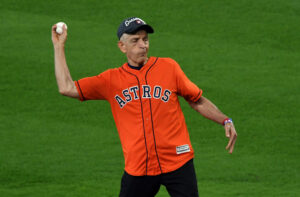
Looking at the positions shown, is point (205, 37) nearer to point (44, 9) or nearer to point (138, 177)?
point (44, 9)

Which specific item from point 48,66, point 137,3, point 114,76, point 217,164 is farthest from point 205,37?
point 114,76

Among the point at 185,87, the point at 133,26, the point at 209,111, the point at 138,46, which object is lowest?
the point at 209,111

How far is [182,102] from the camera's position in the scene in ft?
34.1

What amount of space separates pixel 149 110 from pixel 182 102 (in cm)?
552

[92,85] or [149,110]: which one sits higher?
[92,85]

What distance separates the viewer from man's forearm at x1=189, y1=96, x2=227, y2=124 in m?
5.01

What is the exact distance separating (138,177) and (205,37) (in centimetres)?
734

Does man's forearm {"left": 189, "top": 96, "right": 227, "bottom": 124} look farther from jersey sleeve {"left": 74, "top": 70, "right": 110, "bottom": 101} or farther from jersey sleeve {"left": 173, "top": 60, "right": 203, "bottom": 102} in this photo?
jersey sleeve {"left": 74, "top": 70, "right": 110, "bottom": 101}

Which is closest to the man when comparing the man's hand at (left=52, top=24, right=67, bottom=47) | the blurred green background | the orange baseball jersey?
the orange baseball jersey

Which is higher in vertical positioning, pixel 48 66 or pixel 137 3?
pixel 137 3

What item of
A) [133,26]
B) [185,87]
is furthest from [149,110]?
[133,26]

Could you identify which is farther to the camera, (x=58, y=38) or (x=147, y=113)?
(x=147, y=113)

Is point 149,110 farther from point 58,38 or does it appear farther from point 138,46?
point 58,38

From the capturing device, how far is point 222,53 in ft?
37.8
